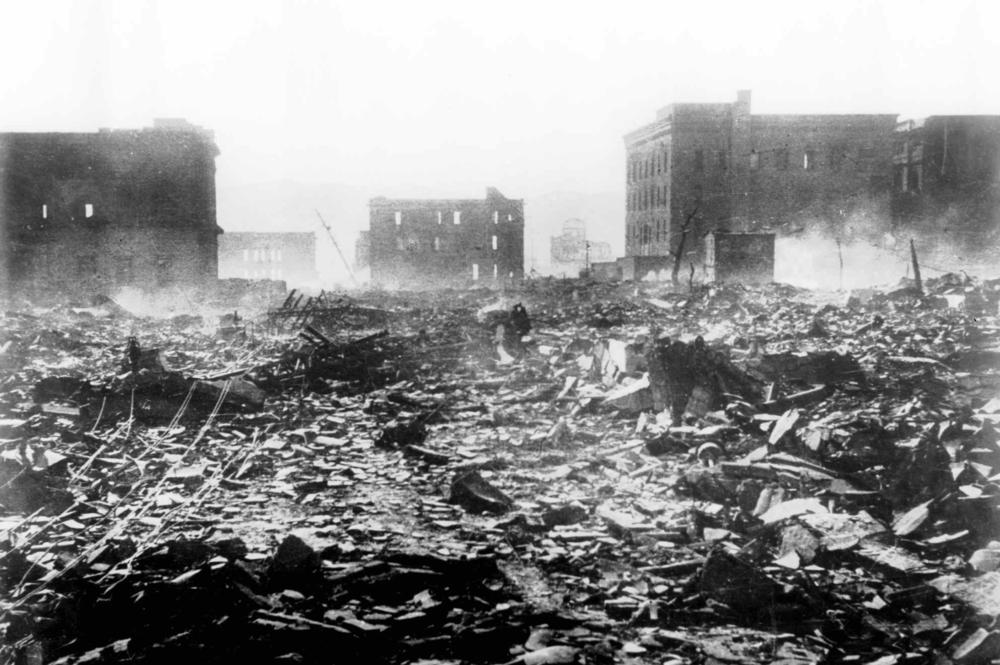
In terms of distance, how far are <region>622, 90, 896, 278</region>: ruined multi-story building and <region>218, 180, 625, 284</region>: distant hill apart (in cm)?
2992

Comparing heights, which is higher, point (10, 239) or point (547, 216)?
point (547, 216)

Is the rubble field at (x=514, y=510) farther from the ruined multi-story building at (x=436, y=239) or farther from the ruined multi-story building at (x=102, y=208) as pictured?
the ruined multi-story building at (x=436, y=239)

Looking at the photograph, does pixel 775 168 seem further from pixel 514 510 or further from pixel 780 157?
pixel 514 510

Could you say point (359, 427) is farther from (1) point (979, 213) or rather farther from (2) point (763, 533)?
(1) point (979, 213)

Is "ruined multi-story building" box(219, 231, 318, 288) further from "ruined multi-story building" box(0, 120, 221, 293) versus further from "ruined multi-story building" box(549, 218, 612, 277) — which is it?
"ruined multi-story building" box(0, 120, 221, 293)

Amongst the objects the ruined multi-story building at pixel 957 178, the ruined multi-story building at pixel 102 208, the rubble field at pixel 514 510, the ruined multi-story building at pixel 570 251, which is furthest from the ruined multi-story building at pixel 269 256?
the rubble field at pixel 514 510

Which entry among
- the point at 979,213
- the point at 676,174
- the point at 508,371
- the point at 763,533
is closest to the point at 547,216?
the point at 676,174

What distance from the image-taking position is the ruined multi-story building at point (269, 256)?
59219 mm

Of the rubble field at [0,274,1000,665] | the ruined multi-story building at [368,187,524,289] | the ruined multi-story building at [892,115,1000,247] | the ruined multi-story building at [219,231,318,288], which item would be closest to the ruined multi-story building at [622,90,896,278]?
the ruined multi-story building at [892,115,1000,247]

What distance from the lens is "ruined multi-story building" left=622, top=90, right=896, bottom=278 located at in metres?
42.0

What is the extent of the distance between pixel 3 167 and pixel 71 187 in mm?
3219

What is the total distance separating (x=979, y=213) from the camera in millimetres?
39031

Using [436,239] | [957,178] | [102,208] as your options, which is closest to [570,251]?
[436,239]

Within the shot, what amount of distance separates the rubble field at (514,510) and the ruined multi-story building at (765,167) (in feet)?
99.0
